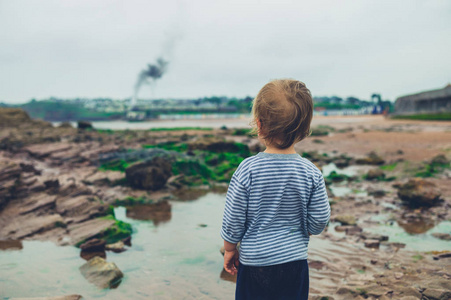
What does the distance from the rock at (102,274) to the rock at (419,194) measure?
5767 mm

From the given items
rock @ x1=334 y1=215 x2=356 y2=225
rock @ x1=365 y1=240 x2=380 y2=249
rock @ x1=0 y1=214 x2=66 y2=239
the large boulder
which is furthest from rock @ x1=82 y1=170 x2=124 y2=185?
rock @ x1=365 y1=240 x2=380 y2=249

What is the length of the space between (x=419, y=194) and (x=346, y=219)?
1.85 meters

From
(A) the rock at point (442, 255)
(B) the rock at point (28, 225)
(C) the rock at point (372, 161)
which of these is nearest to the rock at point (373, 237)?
(A) the rock at point (442, 255)

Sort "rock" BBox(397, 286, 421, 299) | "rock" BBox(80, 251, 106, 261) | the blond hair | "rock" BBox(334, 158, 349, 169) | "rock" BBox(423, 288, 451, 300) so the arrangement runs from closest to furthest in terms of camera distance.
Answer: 1. the blond hair
2. "rock" BBox(423, 288, 451, 300)
3. "rock" BBox(397, 286, 421, 299)
4. "rock" BBox(80, 251, 106, 261)
5. "rock" BBox(334, 158, 349, 169)

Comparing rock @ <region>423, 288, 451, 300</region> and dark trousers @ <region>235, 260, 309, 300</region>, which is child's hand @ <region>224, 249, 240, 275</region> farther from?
rock @ <region>423, 288, 451, 300</region>

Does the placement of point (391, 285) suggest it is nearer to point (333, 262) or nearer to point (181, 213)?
point (333, 262)

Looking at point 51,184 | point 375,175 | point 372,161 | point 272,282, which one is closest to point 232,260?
point 272,282

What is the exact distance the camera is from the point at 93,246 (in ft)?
16.7

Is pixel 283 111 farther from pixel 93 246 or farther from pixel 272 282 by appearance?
pixel 93 246

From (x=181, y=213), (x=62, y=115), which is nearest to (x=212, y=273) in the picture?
(x=181, y=213)

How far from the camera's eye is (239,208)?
6.91 ft

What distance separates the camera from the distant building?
36.8 m

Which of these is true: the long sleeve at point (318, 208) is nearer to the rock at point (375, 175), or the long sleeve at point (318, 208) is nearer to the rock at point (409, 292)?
the rock at point (409, 292)

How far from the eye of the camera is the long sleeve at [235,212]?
2104 millimetres
